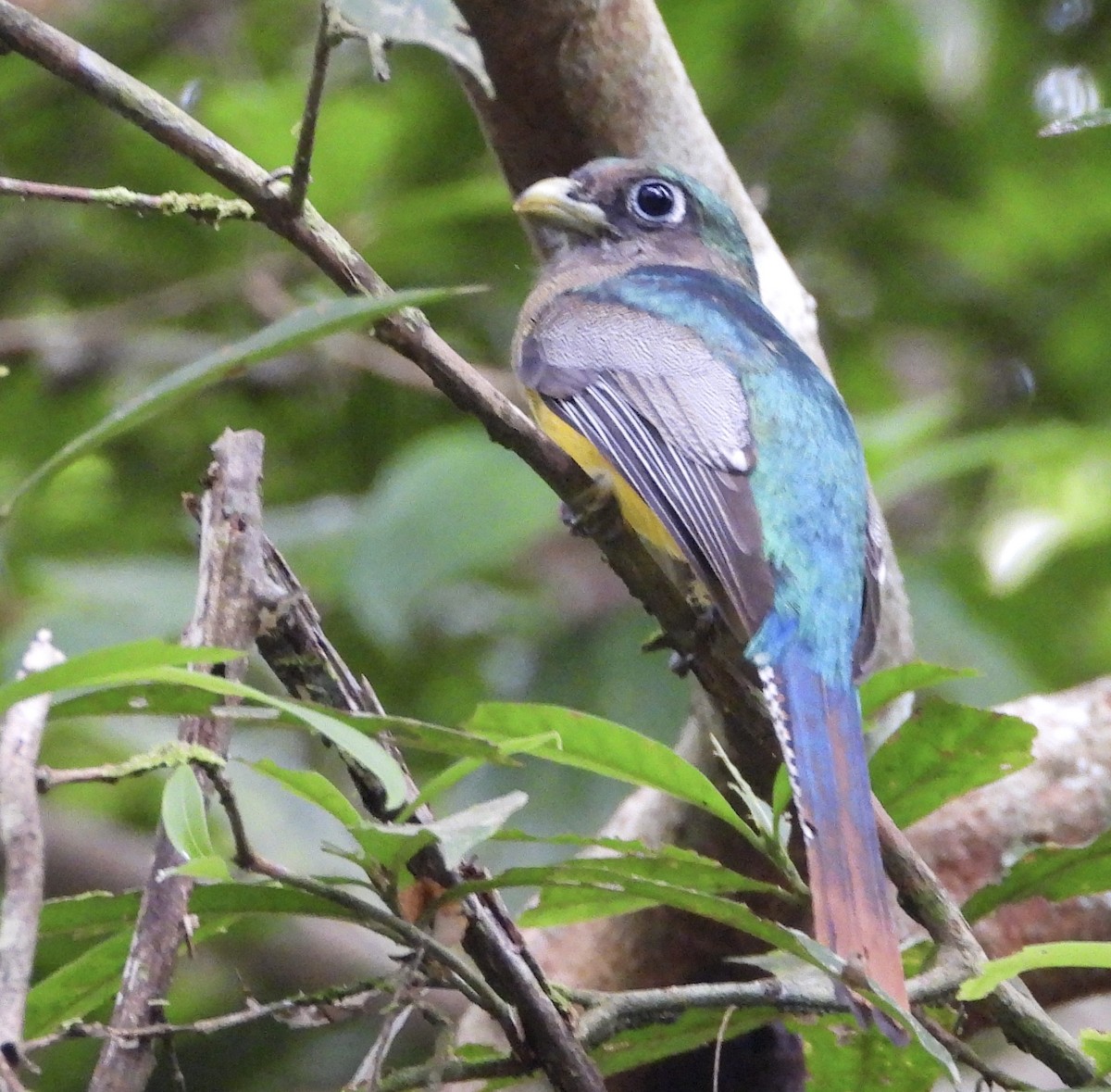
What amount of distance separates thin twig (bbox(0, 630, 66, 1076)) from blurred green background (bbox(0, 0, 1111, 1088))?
7.11 ft

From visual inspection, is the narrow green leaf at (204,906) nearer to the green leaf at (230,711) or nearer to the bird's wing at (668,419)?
the green leaf at (230,711)

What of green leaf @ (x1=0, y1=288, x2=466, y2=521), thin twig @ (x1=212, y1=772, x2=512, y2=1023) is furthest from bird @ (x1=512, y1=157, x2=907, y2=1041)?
green leaf @ (x1=0, y1=288, x2=466, y2=521)

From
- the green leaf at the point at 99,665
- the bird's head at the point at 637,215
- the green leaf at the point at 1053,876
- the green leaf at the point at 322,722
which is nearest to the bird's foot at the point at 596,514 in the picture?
the green leaf at the point at 1053,876

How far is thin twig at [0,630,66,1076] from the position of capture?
139 cm

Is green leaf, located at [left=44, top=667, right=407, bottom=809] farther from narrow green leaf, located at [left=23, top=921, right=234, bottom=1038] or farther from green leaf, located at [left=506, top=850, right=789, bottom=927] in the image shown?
narrow green leaf, located at [left=23, top=921, right=234, bottom=1038]

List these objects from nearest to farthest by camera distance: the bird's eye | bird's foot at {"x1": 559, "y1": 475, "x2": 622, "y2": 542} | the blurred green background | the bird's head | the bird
Result: the bird, bird's foot at {"x1": 559, "y1": 475, "x2": 622, "y2": 542}, the bird's head, the bird's eye, the blurred green background

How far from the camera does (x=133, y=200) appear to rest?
73.1 inches

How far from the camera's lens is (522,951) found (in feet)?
5.96

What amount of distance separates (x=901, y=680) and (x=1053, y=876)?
320 millimetres

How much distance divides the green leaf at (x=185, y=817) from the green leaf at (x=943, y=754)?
99 centimetres

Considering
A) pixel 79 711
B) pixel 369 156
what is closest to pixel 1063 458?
pixel 369 156

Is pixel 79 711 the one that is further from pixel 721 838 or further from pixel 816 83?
Answer: pixel 816 83

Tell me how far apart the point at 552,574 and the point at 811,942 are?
416cm

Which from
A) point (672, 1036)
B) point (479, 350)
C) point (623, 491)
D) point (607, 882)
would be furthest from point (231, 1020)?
point (479, 350)
